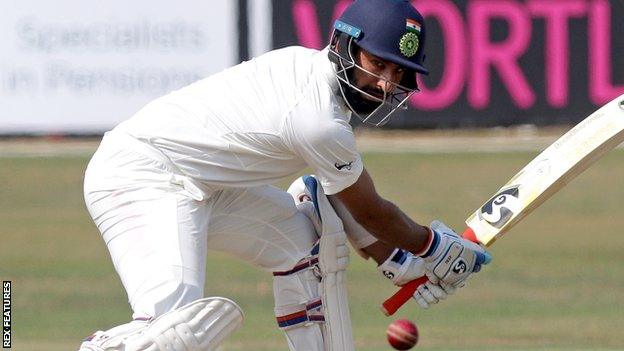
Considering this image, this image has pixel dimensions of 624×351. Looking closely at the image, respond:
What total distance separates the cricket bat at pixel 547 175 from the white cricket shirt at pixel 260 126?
69 centimetres

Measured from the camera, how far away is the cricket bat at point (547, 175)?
16.8 ft

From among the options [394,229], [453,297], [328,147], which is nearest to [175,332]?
[328,147]

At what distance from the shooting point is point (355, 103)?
482cm

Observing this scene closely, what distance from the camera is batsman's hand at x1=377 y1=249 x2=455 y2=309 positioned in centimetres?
521

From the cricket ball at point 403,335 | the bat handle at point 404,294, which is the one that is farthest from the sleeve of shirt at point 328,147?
the cricket ball at point 403,335

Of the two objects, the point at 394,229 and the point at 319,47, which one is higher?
the point at 394,229

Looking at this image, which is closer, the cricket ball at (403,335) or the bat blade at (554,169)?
the bat blade at (554,169)

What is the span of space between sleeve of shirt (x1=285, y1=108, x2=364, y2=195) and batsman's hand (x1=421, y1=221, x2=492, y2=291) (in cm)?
48

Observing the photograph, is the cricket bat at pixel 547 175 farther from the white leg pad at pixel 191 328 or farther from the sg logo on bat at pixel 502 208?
the white leg pad at pixel 191 328

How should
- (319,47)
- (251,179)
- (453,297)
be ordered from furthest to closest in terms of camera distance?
1. (319,47)
2. (453,297)
3. (251,179)

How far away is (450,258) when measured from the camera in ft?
16.7

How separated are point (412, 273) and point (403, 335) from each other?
1.79ft

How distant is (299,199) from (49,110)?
9631 millimetres

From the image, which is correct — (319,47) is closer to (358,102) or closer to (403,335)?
(403,335)
